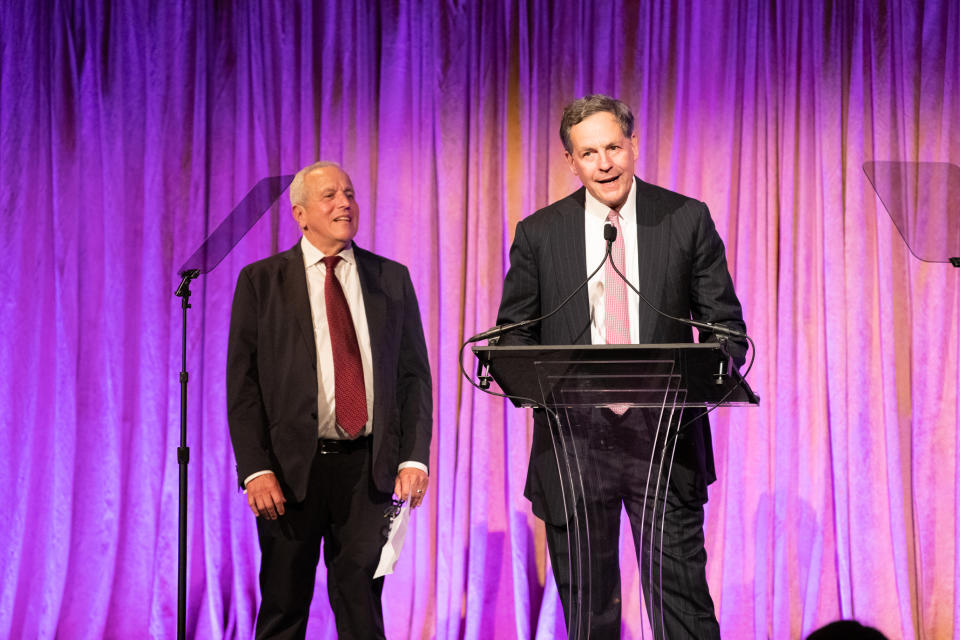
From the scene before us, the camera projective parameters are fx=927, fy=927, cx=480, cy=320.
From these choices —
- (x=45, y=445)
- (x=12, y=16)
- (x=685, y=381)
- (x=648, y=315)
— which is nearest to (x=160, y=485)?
(x=45, y=445)

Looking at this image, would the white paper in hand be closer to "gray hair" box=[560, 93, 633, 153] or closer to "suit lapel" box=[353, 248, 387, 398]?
"suit lapel" box=[353, 248, 387, 398]

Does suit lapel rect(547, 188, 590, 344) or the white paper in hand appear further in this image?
the white paper in hand

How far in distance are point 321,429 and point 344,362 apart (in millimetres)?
210

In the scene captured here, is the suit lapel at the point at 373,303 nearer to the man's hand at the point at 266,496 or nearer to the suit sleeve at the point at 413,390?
the suit sleeve at the point at 413,390

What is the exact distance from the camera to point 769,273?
399 cm

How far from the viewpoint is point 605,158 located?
243 centimetres

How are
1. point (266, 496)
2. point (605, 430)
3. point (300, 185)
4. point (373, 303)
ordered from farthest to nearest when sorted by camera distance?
1. point (300, 185)
2. point (373, 303)
3. point (266, 496)
4. point (605, 430)

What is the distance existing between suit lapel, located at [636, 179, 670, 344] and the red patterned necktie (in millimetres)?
907

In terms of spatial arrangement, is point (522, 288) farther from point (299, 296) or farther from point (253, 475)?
point (253, 475)

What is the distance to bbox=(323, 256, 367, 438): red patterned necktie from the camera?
2.74 m

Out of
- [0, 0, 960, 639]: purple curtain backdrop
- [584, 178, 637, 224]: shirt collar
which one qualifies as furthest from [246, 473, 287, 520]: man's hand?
[0, 0, 960, 639]: purple curtain backdrop

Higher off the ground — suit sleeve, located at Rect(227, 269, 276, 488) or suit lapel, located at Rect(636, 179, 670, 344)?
suit lapel, located at Rect(636, 179, 670, 344)

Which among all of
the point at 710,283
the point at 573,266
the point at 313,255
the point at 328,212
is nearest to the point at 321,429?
the point at 313,255

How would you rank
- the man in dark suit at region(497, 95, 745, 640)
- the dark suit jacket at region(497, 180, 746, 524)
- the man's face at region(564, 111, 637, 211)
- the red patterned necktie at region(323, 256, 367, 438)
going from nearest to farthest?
1. the man in dark suit at region(497, 95, 745, 640)
2. the dark suit jacket at region(497, 180, 746, 524)
3. the man's face at region(564, 111, 637, 211)
4. the red patterned necktie at region(323, 256, 367, 438)
